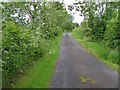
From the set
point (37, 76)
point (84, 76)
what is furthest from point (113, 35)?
point (37, 76)

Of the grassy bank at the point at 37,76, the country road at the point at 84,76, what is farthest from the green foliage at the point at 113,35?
the grassy bank at the point at 37,76

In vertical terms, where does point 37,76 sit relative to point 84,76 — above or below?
above

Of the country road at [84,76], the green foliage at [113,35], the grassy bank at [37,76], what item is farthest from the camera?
the green foliage at [113,35]

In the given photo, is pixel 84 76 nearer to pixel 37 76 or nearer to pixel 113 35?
pixel 37 76

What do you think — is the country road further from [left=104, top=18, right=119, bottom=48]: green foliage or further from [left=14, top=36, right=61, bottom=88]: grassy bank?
[left=104, top=18, right=119, bottom=48]: green foliage

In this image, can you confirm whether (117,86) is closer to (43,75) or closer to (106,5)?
(43,75)

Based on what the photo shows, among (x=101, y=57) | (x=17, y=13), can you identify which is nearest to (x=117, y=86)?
(x=101, y=57)

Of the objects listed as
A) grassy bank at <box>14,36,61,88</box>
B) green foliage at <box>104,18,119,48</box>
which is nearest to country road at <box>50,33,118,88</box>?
grassy bank at <box>14,36,61,88</box>

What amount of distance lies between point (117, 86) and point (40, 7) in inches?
650

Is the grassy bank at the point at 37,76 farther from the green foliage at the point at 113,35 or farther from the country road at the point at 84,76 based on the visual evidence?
the green foliage at the point at 113,35

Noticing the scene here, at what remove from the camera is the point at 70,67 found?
15.3 meters

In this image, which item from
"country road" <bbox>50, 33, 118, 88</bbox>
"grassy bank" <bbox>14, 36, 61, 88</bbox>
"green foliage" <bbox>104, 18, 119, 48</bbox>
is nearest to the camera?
"grassy bank" <bbox>14, 36, 61, 88</bbox>

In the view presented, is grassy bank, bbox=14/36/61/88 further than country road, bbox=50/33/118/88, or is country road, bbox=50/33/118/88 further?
country road, bbox=50/33/118/88

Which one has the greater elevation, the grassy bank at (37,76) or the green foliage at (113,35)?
the green foliage at (113,35)
